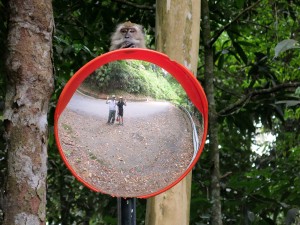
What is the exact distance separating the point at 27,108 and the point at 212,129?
2.03 m

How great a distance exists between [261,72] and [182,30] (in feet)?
5.90

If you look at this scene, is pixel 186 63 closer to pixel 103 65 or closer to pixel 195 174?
pixel 103 65

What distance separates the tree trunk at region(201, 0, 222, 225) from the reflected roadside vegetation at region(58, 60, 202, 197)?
1.72 metres

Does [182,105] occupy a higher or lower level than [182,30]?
lower

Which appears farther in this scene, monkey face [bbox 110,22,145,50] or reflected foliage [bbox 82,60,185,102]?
monkey face [bbox 110,22,145,50]

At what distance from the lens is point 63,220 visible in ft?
20.6

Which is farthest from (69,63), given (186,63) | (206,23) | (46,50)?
(46,50)

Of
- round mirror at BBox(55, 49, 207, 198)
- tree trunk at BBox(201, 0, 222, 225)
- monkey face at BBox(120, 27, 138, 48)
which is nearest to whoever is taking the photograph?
round mirror at BBox(55, 49, 207, 198)

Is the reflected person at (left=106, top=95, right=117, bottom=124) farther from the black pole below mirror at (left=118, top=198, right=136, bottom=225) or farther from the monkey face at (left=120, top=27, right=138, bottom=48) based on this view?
the monkey face at (left=120, top=27, right=138, bottom=48)

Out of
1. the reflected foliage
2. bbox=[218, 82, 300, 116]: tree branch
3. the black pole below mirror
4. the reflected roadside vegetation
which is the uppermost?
bbox=[218, 82, 300, 116]: tree branch

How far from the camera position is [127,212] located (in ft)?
5.48

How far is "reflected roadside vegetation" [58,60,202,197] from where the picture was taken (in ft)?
5.79

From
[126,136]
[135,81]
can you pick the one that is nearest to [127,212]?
[126,136]

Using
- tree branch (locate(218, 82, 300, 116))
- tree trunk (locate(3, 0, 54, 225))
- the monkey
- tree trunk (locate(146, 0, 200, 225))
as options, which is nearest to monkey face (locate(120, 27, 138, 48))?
the monkey
